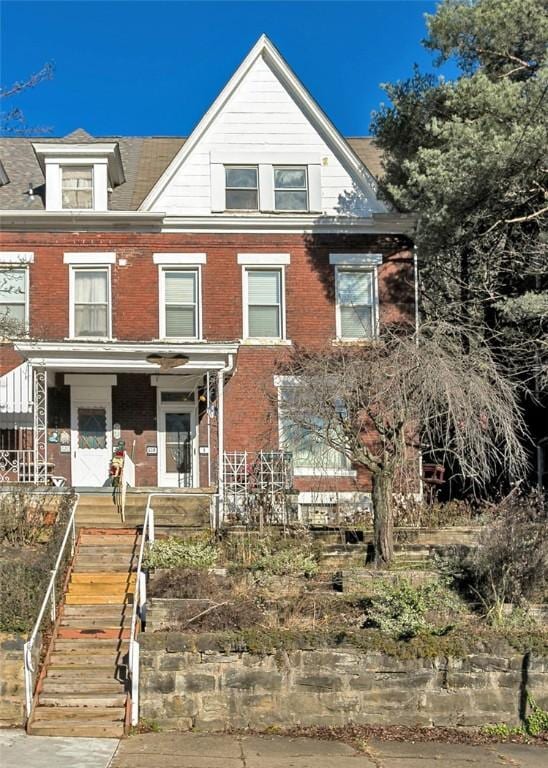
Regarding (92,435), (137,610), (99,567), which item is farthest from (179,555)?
(92,435)

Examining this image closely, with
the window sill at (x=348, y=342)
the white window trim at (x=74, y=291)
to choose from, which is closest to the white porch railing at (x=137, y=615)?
the white window trim at (x=74, y=291)

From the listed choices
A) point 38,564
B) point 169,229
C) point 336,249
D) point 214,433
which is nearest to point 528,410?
point 336,249

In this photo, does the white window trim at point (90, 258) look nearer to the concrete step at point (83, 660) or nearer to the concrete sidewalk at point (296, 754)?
the concrete step at point (83, 660)

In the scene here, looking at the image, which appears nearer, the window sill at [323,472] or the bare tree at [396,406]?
the bare tree at [396,406]

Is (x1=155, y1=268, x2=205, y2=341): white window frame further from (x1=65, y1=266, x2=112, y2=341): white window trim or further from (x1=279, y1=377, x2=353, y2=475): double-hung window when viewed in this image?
(x1=279, y1=377, x2=353, y2=475): double-hung window

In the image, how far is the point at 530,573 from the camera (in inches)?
483

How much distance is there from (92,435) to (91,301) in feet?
10.0

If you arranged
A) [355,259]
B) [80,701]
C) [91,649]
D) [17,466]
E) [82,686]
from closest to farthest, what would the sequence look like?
[80,701]
[82,686]
[91,649]
[17,466]
[355,259]

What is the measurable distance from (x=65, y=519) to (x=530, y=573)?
7139mm

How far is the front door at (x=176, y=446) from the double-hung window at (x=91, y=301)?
2.37m

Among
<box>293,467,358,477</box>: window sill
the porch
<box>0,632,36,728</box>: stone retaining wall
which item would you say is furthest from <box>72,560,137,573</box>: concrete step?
<box>293,467,358,477</box>: window sill

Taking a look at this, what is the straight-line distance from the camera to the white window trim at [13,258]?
20.4 metres

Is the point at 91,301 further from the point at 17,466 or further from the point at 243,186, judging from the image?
the point at 17,466

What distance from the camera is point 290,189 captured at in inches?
822
